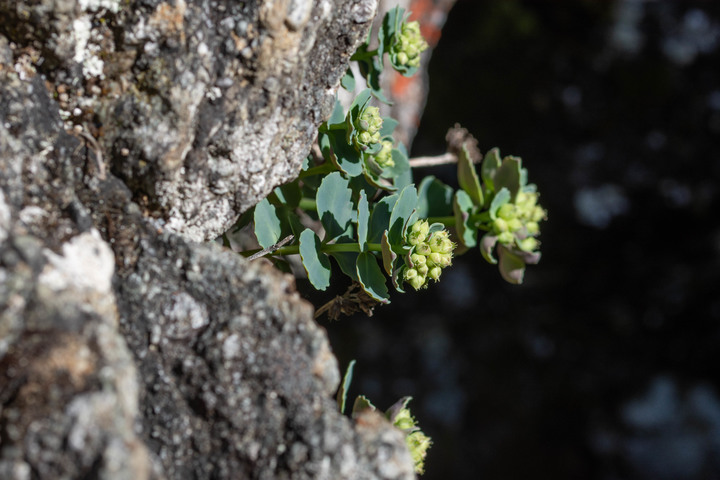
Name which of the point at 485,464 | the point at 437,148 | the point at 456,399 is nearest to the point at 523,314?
the point at 456,399

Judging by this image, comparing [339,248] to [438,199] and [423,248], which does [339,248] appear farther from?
[438,199]

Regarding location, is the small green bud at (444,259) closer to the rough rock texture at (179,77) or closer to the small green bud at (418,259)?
the small green bud at (418,259)

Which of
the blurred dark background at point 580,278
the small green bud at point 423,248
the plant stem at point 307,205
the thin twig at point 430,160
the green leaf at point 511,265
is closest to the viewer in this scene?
the small green bud at point 423,248

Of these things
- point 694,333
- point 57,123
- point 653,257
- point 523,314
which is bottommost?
point 523,314

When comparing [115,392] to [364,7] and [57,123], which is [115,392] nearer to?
[57,123]

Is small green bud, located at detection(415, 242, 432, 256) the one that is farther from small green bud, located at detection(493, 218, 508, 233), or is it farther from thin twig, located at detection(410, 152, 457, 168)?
thin twig, located at detection(410, 152, 457, 168)

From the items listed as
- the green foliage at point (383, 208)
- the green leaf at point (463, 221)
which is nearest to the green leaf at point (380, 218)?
the green foliage at point (383, 208)

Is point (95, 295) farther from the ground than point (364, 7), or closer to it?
closer to it
